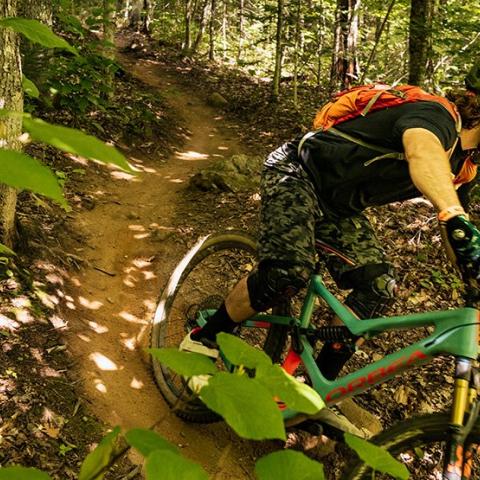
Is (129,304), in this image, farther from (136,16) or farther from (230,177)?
(136,16)

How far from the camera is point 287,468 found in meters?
0.94

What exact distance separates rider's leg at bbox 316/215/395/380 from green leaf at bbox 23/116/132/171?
8.34ft

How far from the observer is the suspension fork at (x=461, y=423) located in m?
2.15

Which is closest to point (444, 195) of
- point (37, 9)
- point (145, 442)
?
point (145, 442)

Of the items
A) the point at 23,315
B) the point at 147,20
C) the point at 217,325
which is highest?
the point at 147,20

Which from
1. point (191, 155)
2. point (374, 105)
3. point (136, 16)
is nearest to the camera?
point (374, 105)

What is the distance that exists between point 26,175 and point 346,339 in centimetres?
257

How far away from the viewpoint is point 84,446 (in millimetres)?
3035

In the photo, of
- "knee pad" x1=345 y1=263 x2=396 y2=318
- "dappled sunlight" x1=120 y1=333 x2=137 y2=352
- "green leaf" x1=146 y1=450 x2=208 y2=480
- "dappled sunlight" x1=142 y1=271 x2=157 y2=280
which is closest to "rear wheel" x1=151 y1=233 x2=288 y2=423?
"dappled sunlight" x1=120 y1=333 x2=137 y2=352

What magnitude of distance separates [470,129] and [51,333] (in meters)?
3.09

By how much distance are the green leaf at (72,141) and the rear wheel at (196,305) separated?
276cm

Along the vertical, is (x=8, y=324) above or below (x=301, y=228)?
below

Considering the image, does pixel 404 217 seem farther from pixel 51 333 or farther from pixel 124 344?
pixel 51 333

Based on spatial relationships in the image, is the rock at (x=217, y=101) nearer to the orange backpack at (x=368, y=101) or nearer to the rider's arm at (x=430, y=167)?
the orange backpack at (x=368, y=101)
